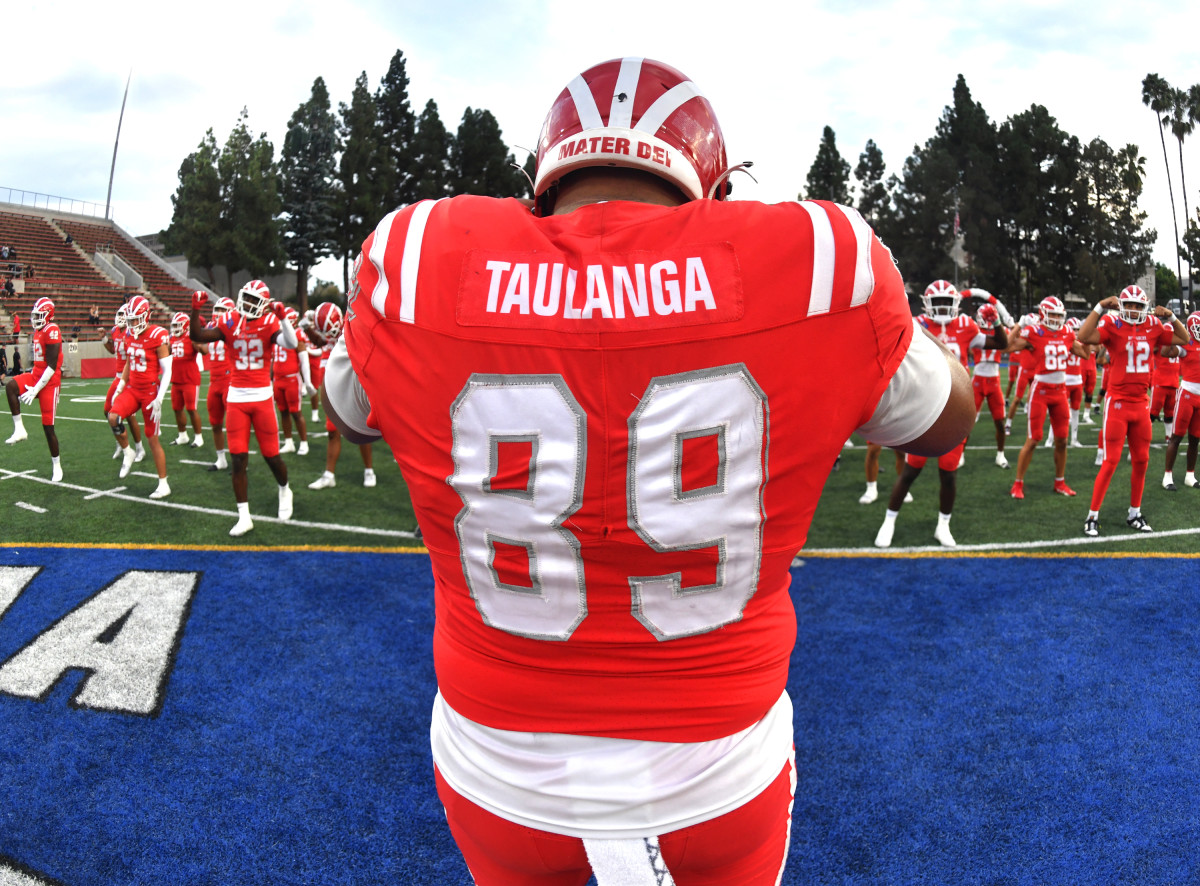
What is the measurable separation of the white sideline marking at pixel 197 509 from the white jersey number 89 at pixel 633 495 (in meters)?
6.91

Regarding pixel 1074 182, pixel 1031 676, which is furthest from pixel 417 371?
pixel 1074 182

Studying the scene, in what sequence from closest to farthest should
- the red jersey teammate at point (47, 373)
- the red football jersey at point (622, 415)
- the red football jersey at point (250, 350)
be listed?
the red football jersey at point (622, 415) < the red football jersey at point (250, 350) < the red jersey teammate at point (47, 373)

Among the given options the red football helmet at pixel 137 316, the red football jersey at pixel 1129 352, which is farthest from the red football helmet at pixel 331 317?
the red football jersey at pixel 1129 352

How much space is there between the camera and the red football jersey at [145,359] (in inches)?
414

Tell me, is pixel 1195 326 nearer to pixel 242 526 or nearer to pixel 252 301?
pixel 252 301

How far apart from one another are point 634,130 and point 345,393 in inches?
27.6

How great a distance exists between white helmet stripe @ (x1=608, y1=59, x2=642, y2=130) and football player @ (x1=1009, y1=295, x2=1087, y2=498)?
31.1 feet

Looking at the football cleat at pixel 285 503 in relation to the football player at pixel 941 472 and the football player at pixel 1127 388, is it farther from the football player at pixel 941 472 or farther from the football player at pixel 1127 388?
the football player at pixel 1127 388

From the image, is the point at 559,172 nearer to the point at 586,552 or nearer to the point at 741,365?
the point at 741,365

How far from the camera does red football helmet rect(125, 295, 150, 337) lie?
10570 millimetres

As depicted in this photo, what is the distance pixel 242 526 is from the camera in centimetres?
793

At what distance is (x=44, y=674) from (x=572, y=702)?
495 cm

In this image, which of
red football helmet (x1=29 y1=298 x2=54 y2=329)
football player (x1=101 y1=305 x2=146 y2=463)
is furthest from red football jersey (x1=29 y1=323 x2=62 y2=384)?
football player (x1=101 y1=305 x2=146 y2=463)

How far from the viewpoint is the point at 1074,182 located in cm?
4841
